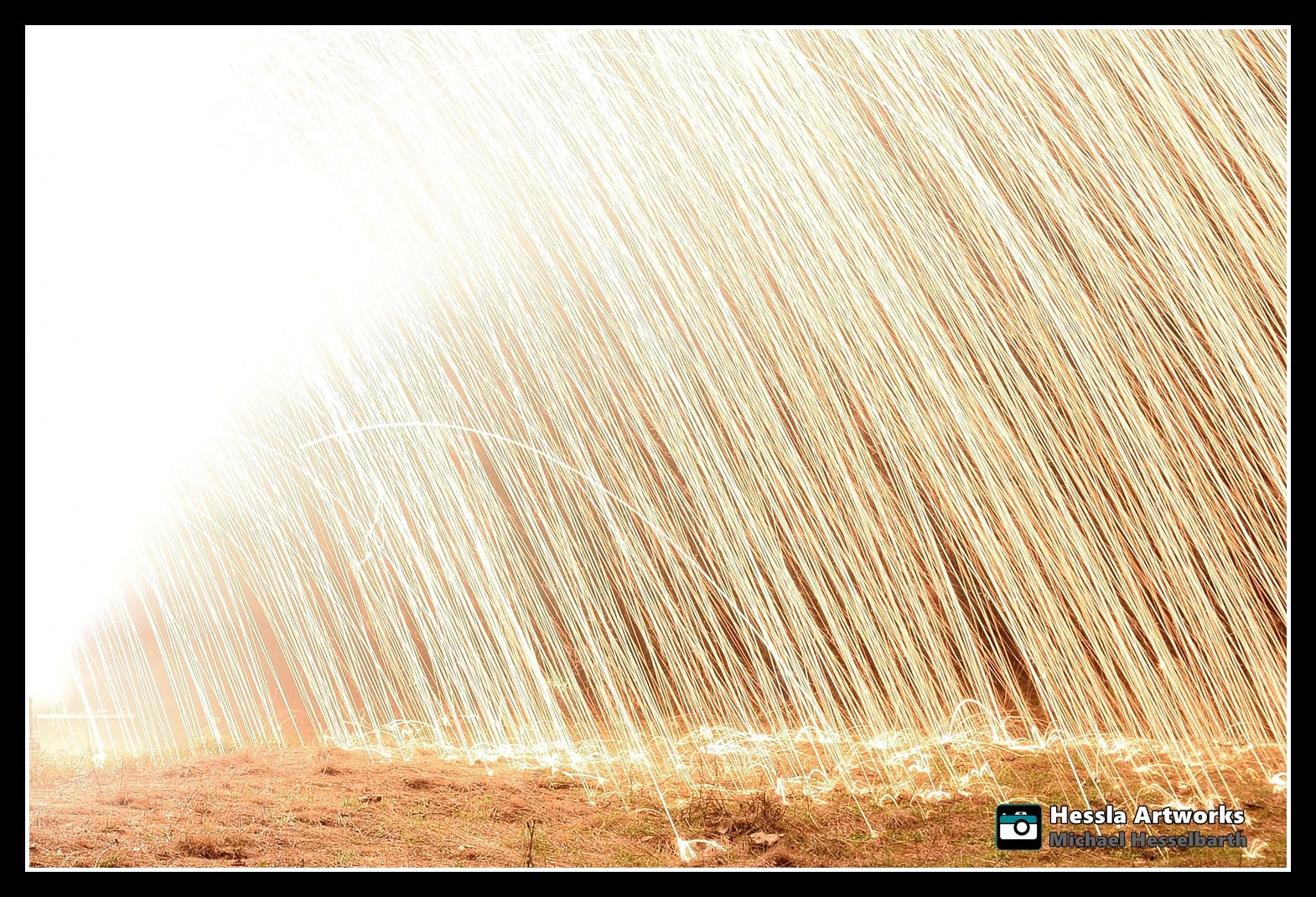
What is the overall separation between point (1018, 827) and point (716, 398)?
1.65 metres

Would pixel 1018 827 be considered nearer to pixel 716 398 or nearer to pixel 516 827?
pixel 516 827

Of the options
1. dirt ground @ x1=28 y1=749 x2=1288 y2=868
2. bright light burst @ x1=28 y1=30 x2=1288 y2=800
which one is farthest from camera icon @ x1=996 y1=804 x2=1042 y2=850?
bright light burst @ x1=28 y1=30 x2=1288 y2=800

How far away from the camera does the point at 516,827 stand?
8.11 ft

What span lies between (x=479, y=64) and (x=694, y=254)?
0.98 m

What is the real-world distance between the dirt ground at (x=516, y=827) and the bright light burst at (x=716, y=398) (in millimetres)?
150

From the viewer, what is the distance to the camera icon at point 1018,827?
238 centimetres

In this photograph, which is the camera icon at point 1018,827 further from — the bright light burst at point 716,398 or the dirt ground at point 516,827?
the bright light burst at point 716,398

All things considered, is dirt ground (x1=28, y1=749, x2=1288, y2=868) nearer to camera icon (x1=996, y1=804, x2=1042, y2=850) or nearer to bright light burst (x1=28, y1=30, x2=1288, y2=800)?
camera icon (x1=996, y1=804, x2=1042, y2=850)

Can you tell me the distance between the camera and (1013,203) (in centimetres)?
286

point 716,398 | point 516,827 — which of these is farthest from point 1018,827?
point 716,398

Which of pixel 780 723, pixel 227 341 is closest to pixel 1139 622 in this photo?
pixel 780 723

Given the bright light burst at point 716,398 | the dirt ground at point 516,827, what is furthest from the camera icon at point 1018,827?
the bright light burst at point 716,398

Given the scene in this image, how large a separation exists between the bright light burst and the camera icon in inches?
6.9

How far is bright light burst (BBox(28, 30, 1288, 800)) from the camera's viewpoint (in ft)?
8.81
